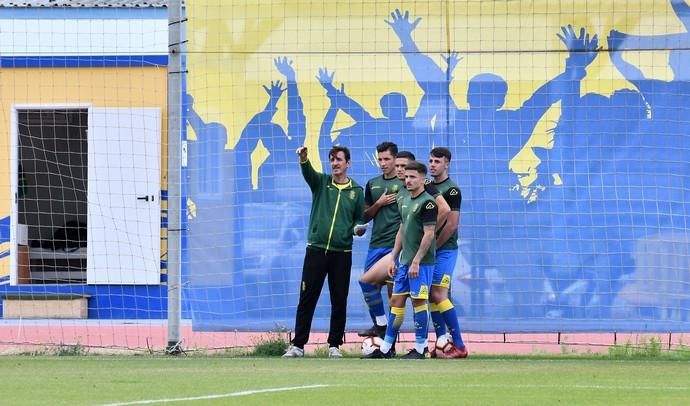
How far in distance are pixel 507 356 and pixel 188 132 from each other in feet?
13.3

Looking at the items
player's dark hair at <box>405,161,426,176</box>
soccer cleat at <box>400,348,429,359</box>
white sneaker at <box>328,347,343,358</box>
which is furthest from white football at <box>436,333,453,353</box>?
player's dark hair at <box>405,161,426,176</box>

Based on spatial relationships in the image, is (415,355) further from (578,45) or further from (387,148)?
(578,45)

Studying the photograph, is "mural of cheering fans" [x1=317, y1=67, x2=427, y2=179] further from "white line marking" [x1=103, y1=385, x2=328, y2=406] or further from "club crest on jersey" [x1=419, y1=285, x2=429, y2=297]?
"white line marking" [x1=103, y1=385, x2=328, y2=406]

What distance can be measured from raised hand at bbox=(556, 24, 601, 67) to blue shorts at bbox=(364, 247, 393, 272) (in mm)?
3142

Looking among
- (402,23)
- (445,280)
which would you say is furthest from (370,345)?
(402,23)

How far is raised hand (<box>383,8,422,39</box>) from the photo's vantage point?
1459 centimetres

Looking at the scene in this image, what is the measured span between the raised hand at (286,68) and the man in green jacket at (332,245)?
6.40 ft

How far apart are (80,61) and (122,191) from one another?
171 cm

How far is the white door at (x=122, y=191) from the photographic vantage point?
56.9ft

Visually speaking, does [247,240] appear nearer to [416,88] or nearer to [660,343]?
[416,88]

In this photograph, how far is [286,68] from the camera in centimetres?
1470

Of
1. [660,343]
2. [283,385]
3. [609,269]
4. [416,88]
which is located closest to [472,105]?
[416,88]

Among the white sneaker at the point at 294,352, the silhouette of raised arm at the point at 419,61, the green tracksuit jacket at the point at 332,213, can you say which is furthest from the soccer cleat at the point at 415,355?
the silhouette of raised arm at the point at 419,61

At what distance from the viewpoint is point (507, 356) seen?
13164 millimetres
